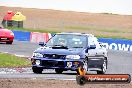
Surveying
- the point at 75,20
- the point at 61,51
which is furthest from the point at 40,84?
the point at 75,20

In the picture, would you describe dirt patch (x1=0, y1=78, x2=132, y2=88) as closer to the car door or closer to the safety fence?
the car door

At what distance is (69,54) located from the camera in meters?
18.7

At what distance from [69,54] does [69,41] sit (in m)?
1.08

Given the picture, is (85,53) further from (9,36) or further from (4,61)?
(9,36)

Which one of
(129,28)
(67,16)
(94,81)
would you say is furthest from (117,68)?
(67,16)

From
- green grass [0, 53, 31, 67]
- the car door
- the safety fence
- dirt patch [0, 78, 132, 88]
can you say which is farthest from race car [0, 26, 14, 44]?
dirt patch [0, 78, 132, 88]

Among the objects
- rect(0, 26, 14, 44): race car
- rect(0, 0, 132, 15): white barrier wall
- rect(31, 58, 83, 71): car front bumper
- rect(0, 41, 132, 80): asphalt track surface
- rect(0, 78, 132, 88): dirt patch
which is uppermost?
rect(0, 78, 132, 88): dirt patch

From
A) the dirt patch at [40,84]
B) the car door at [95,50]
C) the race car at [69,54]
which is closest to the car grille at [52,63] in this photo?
the race car at [69,54]

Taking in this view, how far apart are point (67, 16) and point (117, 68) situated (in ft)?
196

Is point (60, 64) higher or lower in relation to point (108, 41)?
higher

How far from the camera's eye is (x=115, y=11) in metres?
68.8

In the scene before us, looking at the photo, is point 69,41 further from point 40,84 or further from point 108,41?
point 108,41

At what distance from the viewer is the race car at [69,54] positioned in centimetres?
1866

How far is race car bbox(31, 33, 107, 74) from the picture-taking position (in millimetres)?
18656
